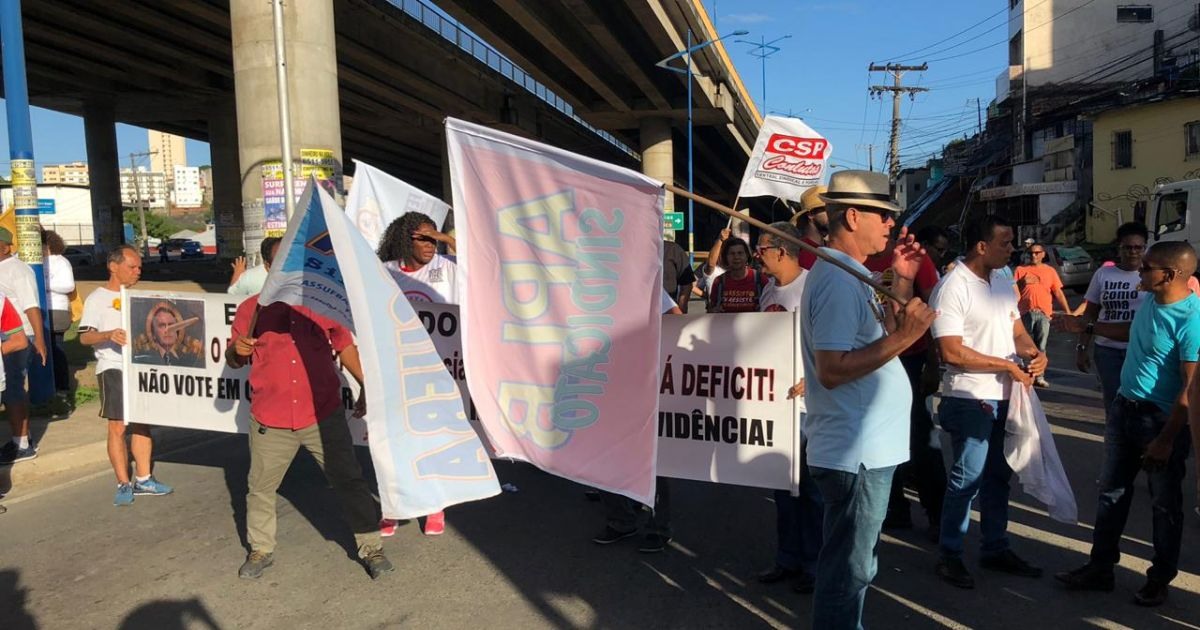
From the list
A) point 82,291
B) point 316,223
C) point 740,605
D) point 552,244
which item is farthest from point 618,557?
point 82,291

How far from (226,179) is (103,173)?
691 centimetres

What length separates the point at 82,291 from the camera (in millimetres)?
17438

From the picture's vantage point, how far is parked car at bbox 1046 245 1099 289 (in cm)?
2273

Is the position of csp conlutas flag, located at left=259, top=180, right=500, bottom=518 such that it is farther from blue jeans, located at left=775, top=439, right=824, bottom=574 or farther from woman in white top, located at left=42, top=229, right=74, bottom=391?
woman in white top, located at left=42, top=229, right=74, bottom=391

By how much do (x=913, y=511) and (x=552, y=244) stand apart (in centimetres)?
340

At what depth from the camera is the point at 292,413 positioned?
4141 mm

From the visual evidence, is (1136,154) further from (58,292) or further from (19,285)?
(19,285)

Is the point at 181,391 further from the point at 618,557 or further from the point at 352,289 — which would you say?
the point at 618,557

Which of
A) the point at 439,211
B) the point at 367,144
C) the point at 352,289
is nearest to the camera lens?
the point at 352,289

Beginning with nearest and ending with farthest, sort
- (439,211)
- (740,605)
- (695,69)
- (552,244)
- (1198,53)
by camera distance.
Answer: (552,244) → (740,605) → (439,211) → (695,69) → (1198,53)

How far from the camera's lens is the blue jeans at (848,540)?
8.96 ft

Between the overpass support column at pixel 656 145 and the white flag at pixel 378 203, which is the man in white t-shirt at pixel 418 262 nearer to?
the white flag at pixel 378 203

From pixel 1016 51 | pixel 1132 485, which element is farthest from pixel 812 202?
pixel 1016 51

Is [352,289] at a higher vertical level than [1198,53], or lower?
lower
